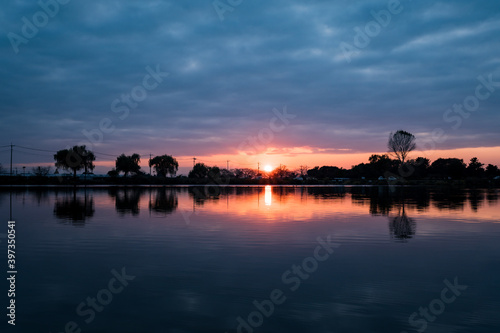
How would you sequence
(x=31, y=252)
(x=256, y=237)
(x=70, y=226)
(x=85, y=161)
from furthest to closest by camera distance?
1. (x=85, y=161)
2. (x=70, y=226)
3. (x=256, y=237)
4. (x=31, y=252)

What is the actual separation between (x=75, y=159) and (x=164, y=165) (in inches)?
1536

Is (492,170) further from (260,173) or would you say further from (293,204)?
(293,204)

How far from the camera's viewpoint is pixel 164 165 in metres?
155

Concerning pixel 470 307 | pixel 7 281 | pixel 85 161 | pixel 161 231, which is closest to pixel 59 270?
pixel 7 281

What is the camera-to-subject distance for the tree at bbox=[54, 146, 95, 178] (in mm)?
120812

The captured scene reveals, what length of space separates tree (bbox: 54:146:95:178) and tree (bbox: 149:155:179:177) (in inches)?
1151

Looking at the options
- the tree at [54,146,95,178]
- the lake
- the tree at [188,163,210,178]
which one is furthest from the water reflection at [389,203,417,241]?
the tree at [188,163,210,178]

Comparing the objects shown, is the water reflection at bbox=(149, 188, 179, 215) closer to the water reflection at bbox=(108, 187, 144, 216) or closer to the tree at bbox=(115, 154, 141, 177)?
the water reflection at bbox=(108, 187, 144, 216)

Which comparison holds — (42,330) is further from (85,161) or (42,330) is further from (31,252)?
(85,161)

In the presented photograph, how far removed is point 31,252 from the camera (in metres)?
12.7

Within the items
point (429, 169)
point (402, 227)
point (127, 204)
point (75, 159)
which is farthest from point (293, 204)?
point (429, 169)

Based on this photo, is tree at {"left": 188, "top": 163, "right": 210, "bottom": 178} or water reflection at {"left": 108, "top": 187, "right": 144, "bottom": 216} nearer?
water reflection at {"left": 108, "top": 187, "right": 144, "bottom": 216}

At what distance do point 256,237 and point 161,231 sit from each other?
15.0ft

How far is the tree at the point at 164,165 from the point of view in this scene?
155250 millimetres
